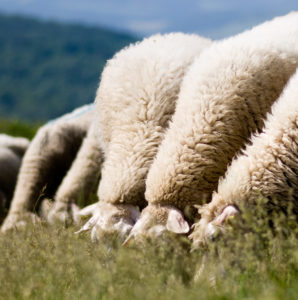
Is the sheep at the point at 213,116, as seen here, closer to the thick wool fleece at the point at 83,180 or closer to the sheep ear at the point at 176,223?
the sheep ear at the point at 176,223

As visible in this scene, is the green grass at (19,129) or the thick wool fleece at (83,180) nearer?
the thick wool fleece at (83,180)

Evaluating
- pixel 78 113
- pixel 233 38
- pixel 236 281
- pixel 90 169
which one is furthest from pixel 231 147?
pixel 78 113

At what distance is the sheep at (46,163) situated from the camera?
20.0 feet

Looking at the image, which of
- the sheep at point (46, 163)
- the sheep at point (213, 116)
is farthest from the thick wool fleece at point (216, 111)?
the sheep at point (46, 163)

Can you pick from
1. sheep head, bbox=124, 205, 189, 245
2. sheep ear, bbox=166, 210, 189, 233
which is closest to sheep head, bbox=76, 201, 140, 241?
sheep head, bbox=124, 205, 189, 245

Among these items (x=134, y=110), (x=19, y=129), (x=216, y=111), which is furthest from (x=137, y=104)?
(x=19, y=129)

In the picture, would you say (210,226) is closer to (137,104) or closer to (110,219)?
(110,219)

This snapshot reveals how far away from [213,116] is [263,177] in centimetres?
73

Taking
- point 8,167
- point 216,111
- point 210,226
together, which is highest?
point 216,111

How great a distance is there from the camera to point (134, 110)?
444 cm

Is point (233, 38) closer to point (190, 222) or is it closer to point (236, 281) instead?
point (190, 222)

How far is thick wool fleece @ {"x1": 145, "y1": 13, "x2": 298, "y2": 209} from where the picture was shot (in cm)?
374

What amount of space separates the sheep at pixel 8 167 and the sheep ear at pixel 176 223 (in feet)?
11.5

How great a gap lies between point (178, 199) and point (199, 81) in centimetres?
88
